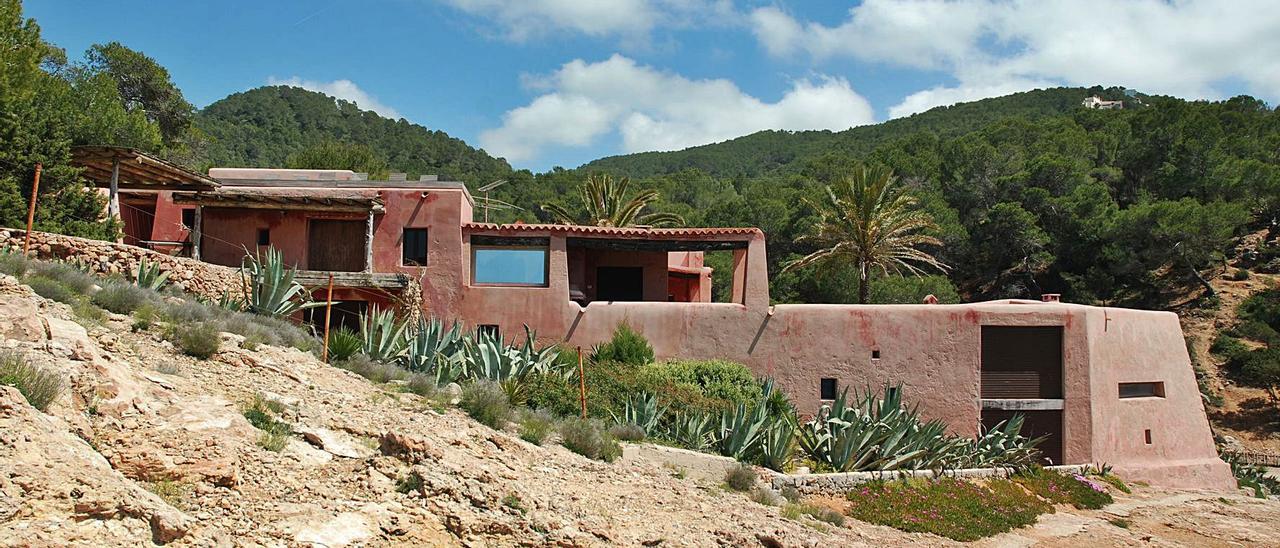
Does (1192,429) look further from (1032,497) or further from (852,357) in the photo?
(852,357)

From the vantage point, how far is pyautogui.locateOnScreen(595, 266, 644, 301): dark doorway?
25.8 meters

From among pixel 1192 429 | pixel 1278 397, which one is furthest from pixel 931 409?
pixel 1278 397

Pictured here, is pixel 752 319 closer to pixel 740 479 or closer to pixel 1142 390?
pixel 740 479

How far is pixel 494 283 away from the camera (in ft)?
68.4

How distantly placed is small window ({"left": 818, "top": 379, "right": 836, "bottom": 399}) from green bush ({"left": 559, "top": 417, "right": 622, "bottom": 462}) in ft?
25.5

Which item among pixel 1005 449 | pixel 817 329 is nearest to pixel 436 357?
pixel 817 329

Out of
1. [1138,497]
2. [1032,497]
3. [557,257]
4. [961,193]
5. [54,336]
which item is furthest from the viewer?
[961,193]

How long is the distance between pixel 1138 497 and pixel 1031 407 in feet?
8.92

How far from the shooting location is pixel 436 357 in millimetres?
15359

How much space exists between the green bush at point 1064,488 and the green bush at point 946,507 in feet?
2.14

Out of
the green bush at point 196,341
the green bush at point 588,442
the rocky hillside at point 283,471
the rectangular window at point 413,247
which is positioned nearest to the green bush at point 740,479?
the rocky hillside at point 283,471

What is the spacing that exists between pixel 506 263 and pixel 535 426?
932 cm

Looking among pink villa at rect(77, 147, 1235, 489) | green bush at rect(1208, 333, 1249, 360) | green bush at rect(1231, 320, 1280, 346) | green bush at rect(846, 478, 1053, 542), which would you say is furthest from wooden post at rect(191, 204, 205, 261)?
green bush at rect(1231, 320, 1280, 346)

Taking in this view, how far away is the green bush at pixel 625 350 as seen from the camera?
61.7ft
